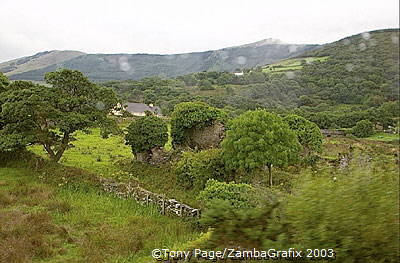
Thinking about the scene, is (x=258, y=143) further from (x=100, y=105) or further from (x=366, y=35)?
(x=366, y=35)

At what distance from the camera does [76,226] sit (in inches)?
462

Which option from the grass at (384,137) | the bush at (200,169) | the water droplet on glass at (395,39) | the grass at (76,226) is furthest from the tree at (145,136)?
the water droplet on glass at (395,39)

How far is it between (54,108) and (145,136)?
243 inches

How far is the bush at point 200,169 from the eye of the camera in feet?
55.6

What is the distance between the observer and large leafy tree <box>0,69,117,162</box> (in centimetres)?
1756

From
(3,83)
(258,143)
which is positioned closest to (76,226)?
(258,143)

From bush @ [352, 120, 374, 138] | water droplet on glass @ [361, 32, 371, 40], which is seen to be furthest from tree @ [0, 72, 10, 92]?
water droplet on glass @ [361, 32, 371, 40]

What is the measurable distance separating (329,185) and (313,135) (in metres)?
19.9

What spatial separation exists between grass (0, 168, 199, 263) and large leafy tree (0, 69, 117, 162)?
8.90 feet

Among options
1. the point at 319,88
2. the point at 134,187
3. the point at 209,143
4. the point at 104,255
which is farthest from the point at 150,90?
the point at 104,255

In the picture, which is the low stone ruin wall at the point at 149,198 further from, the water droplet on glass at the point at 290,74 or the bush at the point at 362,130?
the water droplet on glass at the point at 290,74

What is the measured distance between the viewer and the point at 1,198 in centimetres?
1383

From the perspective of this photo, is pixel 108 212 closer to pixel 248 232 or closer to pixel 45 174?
pixel 45 174

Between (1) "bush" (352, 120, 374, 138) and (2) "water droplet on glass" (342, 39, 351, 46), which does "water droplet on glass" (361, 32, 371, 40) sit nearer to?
(2) "water droplet on glass" (342, 39, 351, 46)
